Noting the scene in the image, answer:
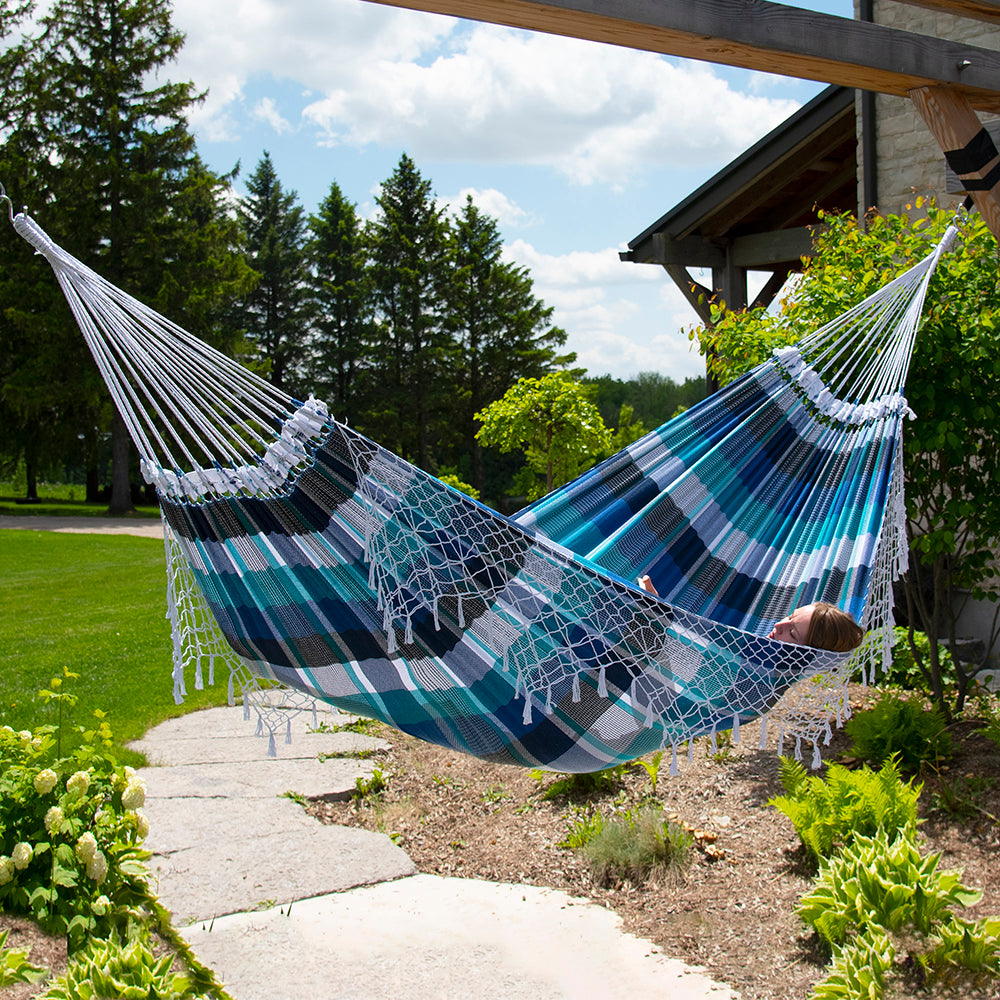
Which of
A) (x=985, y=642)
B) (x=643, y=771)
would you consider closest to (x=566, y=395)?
(x=985, y=642)

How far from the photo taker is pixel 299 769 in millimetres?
3230

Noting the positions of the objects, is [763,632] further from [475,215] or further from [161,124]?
[475,215]

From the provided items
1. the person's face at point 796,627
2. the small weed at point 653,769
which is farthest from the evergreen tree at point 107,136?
the person's face at point 796,627

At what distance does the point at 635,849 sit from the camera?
2447 mm

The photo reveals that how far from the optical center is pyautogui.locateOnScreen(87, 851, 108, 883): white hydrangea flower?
184cm

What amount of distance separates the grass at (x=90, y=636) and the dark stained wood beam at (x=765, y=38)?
8.62ft

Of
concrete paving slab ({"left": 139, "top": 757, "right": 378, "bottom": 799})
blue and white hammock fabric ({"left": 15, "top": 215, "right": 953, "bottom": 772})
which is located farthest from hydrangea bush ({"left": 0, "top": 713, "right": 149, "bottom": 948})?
concrete paving slab ({"left": 139, "top": 757, "right": 378, "bottom": 799})

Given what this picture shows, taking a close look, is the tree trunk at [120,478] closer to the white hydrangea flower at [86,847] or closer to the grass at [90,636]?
the grass at [90,636]

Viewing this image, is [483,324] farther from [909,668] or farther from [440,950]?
[440,950]

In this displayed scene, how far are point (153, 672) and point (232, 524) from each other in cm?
309

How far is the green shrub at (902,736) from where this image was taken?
275cm

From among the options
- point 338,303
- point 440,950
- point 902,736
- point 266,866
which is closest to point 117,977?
point 440,950

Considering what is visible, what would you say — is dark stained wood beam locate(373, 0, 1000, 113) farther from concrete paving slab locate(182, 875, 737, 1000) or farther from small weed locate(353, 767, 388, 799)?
small weed locate(353, 767, 388, 799)

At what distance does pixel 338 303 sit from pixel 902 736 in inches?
678
